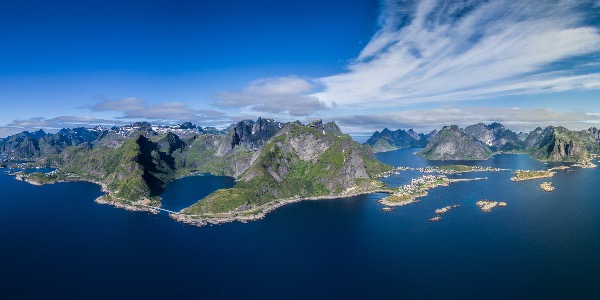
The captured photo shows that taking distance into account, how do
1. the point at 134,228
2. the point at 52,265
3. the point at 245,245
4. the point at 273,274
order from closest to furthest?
1. the point at 273,274
2. the point at 52,265
3. the point at 245,245
4. the point at 134,228

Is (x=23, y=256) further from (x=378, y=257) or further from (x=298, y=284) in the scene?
(x=378, y=257)

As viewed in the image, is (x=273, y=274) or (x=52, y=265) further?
(x=52, y=265)

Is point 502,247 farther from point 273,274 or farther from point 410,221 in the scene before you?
point 273,274

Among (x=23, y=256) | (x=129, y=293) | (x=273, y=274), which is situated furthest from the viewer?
(x=23, y=256)

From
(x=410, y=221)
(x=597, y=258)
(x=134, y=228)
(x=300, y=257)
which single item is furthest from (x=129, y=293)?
(x=597, y=258)

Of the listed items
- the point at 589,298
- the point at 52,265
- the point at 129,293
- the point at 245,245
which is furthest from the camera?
the point at 245,245

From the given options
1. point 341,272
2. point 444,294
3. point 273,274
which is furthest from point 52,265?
point 444,294
